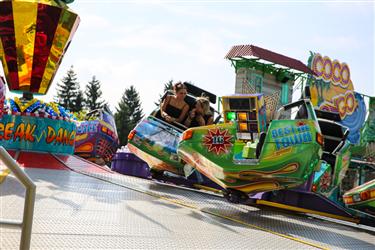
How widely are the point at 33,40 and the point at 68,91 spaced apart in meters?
45.4

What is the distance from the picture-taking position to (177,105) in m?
8.55

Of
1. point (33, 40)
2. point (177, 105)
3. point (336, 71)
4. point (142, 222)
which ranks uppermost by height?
point (336, 71)

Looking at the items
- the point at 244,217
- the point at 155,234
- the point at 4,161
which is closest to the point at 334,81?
the point at 244,217

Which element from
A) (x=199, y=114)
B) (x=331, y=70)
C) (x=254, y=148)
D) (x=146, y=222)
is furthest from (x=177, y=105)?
(x=331, y=70)

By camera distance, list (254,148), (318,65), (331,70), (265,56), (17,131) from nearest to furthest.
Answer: (254,148) → (17,131) → (265,56) → (318,65) → (331,70)

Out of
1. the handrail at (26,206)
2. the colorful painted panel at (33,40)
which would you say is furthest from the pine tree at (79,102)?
the handrail at (26,206)

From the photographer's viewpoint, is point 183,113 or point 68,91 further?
point 68,91

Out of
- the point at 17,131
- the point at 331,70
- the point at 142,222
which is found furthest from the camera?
the point at 331,70

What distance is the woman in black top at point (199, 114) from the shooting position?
331 inches

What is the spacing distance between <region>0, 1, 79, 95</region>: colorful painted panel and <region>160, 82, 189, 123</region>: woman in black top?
1862 millimetres

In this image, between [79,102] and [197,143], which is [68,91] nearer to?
[79,102]

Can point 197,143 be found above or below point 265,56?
below

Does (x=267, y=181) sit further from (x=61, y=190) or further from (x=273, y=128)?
(x=61, y=190)

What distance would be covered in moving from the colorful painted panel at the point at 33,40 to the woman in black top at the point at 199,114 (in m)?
2.27
